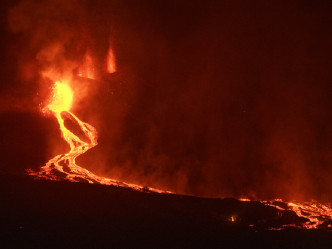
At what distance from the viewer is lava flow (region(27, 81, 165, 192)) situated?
246 inches

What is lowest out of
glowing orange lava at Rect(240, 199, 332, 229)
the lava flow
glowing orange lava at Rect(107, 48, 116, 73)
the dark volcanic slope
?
the dark volcanic slope

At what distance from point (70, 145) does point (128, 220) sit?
3640mm

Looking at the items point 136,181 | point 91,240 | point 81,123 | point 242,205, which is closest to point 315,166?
point 242,205

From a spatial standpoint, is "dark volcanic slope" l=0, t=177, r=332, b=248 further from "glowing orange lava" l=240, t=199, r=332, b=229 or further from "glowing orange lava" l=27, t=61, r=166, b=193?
"glowing orange lava" l=27, t=61, r=166, b=193

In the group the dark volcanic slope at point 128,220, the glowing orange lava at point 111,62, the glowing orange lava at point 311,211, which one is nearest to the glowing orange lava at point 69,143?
the dark volcanic slope at point 128,220

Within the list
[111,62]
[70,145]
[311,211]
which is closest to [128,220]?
[311,211]

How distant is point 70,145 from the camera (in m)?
7.80

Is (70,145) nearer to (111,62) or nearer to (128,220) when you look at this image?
(111,62)

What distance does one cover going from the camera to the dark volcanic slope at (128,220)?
4062 millimetres

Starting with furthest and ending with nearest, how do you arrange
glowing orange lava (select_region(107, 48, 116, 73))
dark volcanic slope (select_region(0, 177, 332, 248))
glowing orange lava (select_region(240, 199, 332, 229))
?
glowing orange lava (select_region(107, 48, 116, 73)), glowing orange lava (select_region(240, 199, 332, 229)), dark volcanic slope (select_region(0, 177, 332, 248))

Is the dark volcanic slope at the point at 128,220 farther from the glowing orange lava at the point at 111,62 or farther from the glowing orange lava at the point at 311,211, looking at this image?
the glowing orange lava at the point at 111,62

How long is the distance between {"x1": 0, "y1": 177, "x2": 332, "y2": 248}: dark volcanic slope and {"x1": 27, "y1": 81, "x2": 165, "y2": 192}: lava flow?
562 mm

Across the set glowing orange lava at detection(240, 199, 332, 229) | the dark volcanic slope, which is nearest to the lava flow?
the dark volcanic slope

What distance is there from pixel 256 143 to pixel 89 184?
15.7ft
